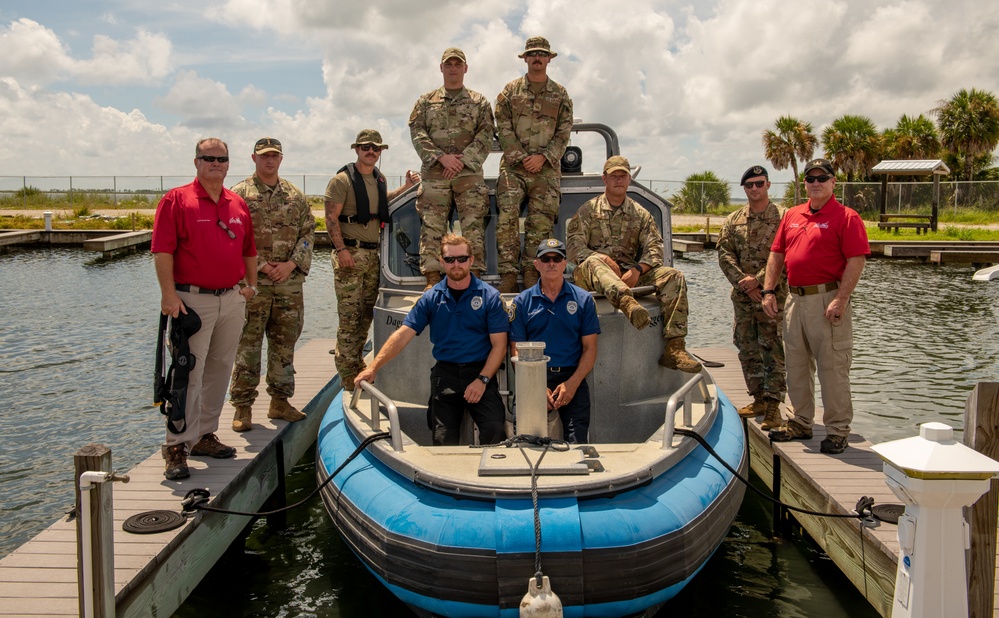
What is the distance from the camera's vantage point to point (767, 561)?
6457 mm

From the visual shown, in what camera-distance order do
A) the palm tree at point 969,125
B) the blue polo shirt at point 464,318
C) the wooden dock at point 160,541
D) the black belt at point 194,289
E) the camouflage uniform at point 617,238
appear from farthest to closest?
the palm tree at point 969,125 < the camouflage uniform at point 617,238 < the black belt at point 194,289 < the blue polo shirt at point 464,318 < the wooden dock at point 160,541

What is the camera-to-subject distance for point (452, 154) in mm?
7105

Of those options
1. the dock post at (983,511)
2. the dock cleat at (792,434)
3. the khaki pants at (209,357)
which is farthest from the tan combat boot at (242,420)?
the dock post at (983,511)

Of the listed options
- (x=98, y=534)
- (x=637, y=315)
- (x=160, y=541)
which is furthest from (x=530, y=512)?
(x=160, y=541)

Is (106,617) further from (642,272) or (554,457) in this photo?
(642,272)

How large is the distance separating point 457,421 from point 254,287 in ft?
6.20

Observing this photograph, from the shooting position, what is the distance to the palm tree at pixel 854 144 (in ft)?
129

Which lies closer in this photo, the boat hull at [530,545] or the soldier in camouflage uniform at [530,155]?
the boat hull at [530,545]

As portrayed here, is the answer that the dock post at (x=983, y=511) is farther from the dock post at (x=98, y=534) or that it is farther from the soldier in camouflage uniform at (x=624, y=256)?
the dock post at (x=98, y=534)

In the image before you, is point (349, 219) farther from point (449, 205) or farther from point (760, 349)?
point (760, 349)

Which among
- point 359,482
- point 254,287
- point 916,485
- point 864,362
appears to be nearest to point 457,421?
point 359,482

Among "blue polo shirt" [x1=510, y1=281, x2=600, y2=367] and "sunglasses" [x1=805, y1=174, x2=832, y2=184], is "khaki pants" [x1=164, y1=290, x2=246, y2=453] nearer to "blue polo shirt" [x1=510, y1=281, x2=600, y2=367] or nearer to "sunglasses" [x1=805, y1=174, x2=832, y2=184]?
"blue polo shirt" [x1=510, y1=281, x2=600, y2=367]

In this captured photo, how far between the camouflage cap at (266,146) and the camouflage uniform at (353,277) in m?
0.58

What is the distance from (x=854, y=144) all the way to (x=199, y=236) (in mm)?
39274
